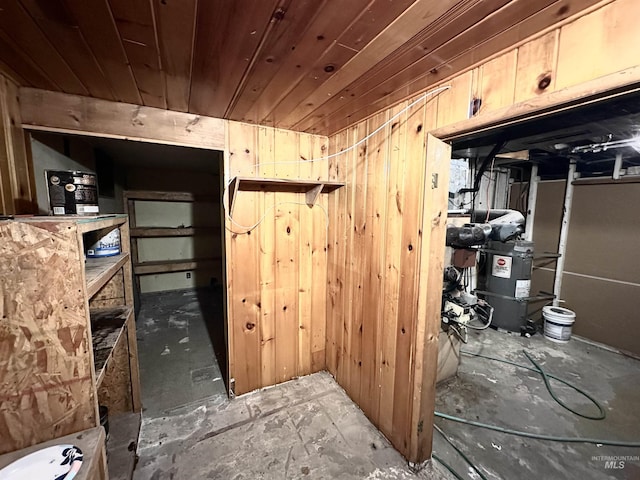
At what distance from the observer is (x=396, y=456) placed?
1550 mm

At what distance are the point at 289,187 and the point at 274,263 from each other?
619 mm

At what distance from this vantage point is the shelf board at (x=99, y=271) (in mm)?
963

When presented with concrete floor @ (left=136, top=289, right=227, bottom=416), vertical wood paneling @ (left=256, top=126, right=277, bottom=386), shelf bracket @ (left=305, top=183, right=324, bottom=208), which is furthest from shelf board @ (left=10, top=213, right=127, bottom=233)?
concrete floor @ (left=136, top=289, right=227, bottom=416)

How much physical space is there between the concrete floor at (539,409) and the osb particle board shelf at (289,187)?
1.90 m

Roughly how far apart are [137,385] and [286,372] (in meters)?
1.08

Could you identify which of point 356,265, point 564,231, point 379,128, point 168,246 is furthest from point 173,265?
point 564,231

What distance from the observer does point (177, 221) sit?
4.41 meters

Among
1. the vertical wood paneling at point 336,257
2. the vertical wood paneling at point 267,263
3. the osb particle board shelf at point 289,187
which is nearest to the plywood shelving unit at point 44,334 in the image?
the osb particle board shelf at point 289,187

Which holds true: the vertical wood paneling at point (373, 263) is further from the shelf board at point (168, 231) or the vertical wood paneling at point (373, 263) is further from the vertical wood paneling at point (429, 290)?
the shelf board at point (168, 231)

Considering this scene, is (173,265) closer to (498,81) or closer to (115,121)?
(115,121)

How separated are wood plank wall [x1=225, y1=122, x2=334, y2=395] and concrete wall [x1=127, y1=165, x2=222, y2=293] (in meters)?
2.96

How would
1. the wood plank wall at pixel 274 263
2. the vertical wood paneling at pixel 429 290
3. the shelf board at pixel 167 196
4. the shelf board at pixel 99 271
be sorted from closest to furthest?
the shelf board at pixel 99 271 < the vertical wood paneling at pixel 429 290 < the wood plank wall at pixel 274 263 < the shelf board at pixel 167 196

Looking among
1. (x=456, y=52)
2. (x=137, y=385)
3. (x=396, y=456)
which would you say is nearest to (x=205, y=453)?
(x=137, y=385)

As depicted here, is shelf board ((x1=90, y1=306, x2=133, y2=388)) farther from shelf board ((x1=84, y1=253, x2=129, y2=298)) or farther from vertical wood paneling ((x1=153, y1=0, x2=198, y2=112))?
vertical wood paneling ((x1=153, y1=0, x2=198, y2=112))
